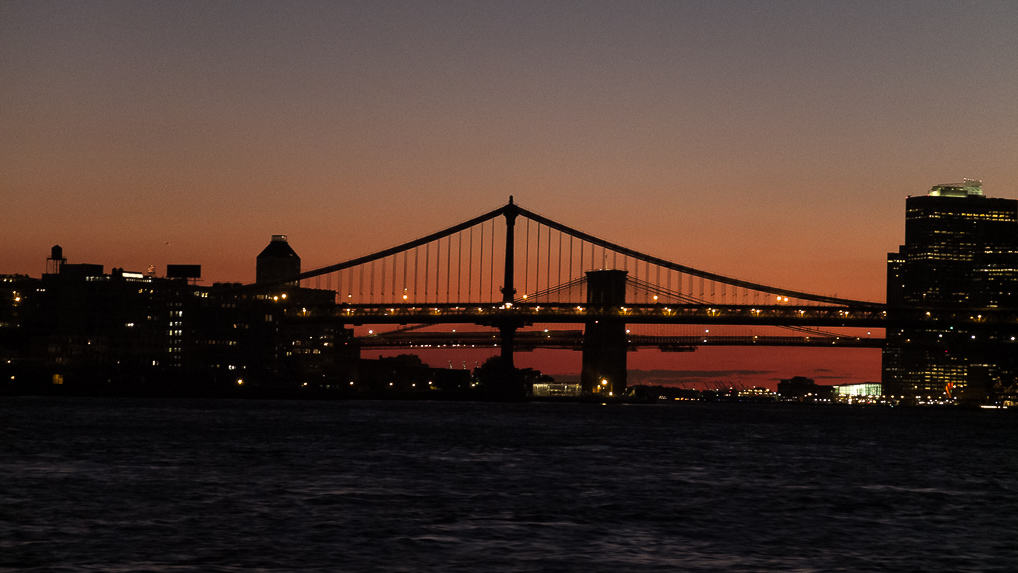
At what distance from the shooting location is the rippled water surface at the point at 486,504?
90.3ft

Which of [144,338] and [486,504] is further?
[144,338]

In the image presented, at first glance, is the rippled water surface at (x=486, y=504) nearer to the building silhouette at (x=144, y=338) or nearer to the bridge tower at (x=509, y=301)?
the bridge tower at (x=509, y=301)

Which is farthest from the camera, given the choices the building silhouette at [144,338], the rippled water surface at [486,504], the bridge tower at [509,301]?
the building silhouette at [144,338]

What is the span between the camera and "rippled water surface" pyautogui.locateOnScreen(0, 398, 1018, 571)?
27516 millimetres

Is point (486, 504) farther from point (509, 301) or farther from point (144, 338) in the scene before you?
point (144, 338)

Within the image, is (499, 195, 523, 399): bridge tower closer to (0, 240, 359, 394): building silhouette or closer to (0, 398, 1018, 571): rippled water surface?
(0, 240, 359, 394): building silhouette

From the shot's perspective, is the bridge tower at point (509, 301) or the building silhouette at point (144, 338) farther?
the building silhouette at point (144, 338)

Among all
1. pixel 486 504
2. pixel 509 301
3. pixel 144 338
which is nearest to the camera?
pixel 486 504

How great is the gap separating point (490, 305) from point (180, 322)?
53427 mm

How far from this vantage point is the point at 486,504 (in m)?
36.7

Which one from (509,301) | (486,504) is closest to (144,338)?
(509,301)

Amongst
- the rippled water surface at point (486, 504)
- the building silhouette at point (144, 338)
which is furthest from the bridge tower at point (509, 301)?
the rippled water surface at point (486, 504)

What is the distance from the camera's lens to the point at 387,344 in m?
166

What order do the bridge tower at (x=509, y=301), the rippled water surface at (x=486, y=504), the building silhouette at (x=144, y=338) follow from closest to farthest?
the rippled water surface at (x=486, y=504), the bridge tower at (x=509, y=301), the building silhouette at (x=144, y=338)
